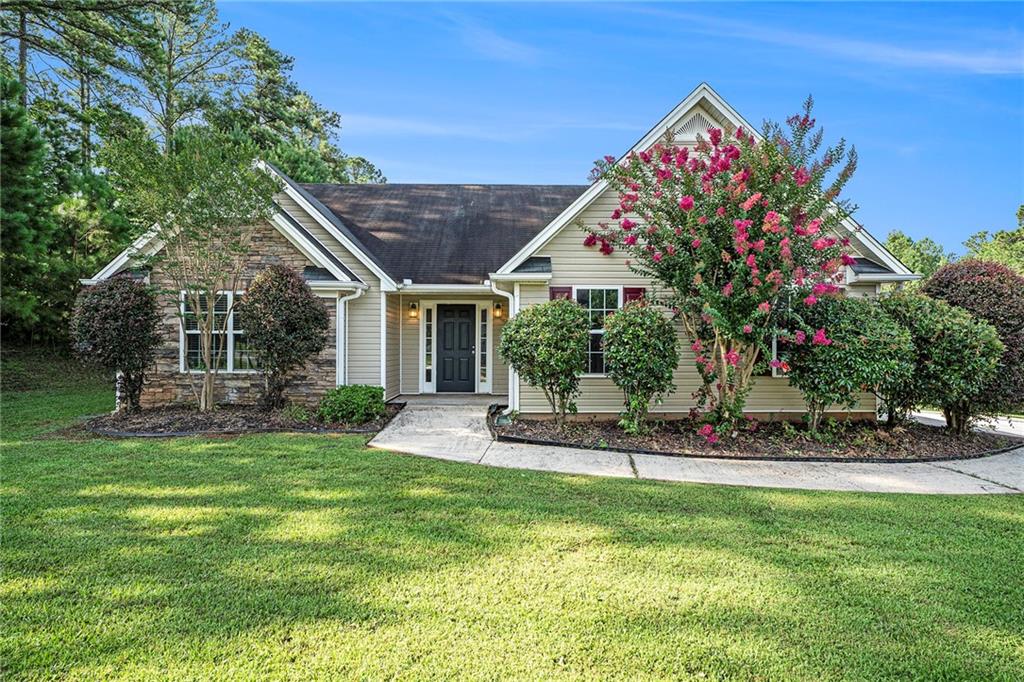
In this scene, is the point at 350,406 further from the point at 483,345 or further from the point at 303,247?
the point at 483,345

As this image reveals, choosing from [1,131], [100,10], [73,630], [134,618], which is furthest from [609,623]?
[100,10]

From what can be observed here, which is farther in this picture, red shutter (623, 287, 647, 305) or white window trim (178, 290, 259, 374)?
white window trim (178, 290, 259, 374)

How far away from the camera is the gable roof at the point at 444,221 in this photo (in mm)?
11719

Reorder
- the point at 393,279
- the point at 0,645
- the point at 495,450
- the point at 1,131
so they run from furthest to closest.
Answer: the point at 393,279 < the point at 1,131 < the point at 495,450 < the point at 0,645

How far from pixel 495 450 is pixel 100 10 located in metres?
18.6

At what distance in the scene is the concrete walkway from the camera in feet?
18.9

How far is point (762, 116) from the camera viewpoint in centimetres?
750

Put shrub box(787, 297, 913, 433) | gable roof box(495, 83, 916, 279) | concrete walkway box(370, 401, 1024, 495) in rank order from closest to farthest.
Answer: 1. concrete walkway box(370, 401, 1024, 495)
2. shrub box(787, 297, 913, 433)
3. gable roof box(495, 83, 916, 279)

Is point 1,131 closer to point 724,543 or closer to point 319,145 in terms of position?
point 724,543

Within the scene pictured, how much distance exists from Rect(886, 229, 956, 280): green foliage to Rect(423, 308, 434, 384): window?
147ft

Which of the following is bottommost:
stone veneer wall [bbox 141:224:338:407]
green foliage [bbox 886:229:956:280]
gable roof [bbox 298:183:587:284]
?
stone veneer wall [bbox 141:224:338:407]

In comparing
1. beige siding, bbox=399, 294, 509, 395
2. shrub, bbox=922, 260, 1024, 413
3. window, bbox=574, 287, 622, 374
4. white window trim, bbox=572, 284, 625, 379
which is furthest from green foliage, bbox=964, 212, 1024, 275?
beige siding, bbox=399, 294, 509, 395

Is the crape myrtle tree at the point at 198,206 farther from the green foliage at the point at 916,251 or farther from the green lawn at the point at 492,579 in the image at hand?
the green foliage at the point at 916,251

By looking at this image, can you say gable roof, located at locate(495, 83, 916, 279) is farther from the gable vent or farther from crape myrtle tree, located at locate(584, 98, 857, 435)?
crape myrtle tree, located at locate(584, 98, 857, 435)
